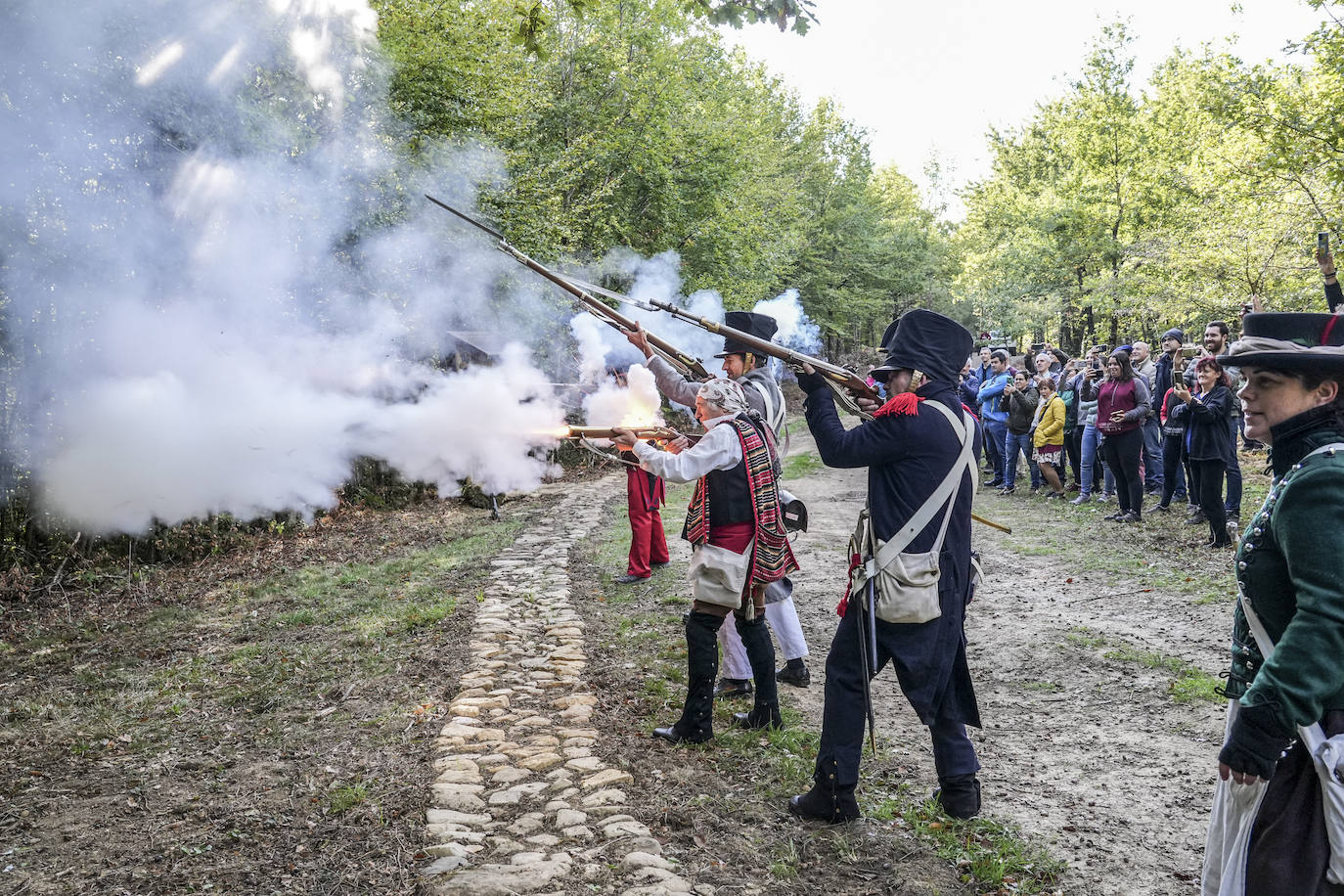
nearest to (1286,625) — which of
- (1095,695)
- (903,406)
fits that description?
(903,406)

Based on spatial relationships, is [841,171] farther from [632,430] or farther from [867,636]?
[867,636]

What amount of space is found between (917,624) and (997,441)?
13012 mm

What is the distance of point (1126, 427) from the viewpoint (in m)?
11.4

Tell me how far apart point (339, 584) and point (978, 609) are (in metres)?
6.97

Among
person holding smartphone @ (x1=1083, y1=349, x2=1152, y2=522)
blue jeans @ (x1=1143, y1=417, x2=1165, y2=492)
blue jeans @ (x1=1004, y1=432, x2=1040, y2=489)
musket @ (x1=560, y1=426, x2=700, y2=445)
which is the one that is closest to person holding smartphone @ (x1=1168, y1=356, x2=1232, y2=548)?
person holding smartphone @ (x1=1083, y1=349, x2=1152, y2=522)

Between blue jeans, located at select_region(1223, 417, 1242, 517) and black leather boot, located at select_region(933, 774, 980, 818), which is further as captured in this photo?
blue jeans, located at select_region(1223, 417, 1242, 517)

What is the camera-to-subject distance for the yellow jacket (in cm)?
1377

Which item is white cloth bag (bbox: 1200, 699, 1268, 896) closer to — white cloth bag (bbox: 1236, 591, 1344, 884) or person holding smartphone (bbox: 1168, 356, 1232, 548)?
white cloth bag (bbox: 1236, 591, 1344, 884)

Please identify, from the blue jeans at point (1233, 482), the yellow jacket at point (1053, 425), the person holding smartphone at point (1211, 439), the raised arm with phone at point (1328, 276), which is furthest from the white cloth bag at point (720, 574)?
the yellow jacket at point (1053, 425)

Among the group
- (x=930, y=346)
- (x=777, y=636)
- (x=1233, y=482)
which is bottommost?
(x=777, y=636)

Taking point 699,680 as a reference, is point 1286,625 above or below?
above

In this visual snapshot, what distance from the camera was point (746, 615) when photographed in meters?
5.18

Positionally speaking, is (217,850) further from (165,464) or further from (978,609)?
Result: (978,609)

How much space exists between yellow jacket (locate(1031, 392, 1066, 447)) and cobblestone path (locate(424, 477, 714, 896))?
9522 millimetres
